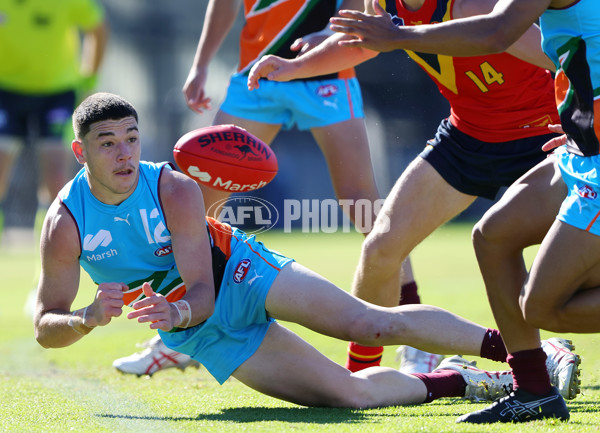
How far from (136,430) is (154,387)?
1275 millimetres

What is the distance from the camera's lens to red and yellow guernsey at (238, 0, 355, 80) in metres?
5.90

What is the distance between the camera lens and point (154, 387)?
506 centimetres

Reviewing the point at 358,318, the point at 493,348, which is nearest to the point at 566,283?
the point at 493,348

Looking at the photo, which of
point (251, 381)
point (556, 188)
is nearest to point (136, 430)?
point (251, 381)

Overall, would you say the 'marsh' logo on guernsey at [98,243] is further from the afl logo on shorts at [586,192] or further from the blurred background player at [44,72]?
the blurred background player at [44,72]

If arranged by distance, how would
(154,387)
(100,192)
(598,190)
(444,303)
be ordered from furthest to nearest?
(444,303) → (154,387) → (100,192) → (598,190)

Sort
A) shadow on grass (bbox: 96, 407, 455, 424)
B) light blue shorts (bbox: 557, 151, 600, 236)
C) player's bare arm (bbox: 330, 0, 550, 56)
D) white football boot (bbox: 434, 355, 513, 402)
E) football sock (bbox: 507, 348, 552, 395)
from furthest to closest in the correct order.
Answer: white football boot (bbox: 434, 355, 513, 402), shadow on grass (bbox: 96, 407, 455, 424), football sock (bbox: 507, 348, 552, 395), light blue shorts (bbox: 557, 151, 600, 236), player's bare arm (bbox: 330, 0, 550, 56)

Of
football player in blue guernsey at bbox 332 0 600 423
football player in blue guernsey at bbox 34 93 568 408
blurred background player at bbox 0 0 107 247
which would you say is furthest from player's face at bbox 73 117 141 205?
blurred background player at bbox 0 0 107 247

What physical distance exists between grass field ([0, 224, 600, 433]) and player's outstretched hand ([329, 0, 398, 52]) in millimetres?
1424

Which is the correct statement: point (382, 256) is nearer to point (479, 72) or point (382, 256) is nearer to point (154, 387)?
point (479, 72)

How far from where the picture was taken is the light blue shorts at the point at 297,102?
225 inches

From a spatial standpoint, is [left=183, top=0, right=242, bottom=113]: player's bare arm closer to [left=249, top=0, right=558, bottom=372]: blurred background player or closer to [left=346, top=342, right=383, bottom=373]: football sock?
[left=249, top=0, right=558, bottom=372]: blurred background player

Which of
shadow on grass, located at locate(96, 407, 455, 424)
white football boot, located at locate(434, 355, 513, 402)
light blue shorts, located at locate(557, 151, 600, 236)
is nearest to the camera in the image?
light blue shorts, located at locate(557, 151, 600, 236)

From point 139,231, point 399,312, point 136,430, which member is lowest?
point 136,430
